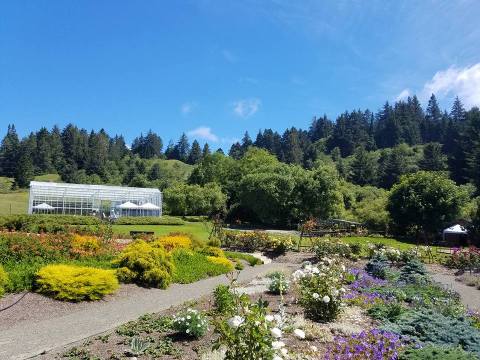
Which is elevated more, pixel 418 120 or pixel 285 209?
pixel 418 120

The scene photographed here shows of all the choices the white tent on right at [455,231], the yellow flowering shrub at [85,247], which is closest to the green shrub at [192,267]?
the yellow flowering shrub at [85,247]

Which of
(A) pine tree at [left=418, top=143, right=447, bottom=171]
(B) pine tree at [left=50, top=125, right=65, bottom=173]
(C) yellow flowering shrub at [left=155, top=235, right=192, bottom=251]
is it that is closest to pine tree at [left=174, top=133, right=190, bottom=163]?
(B) pine tree at [left=50, top=125, right=65, bottom=173]

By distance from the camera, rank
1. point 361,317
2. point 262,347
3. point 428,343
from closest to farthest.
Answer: point 262,347
point 428,343
point 361,317

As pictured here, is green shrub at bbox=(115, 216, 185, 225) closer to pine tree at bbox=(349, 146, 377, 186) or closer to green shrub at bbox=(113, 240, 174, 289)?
green shrub at bbox=(113, 240, 174, 289)

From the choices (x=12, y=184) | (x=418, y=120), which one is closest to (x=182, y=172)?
(x=12, y=184)

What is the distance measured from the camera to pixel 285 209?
48406 millimetres

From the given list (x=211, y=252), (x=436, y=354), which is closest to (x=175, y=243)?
(x=211, y=252)

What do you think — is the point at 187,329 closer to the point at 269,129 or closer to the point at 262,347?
the point at 262,347

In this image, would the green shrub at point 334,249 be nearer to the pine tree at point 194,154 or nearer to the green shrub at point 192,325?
the green shrub at point 192,325

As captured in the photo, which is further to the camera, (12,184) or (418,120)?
(418,120)

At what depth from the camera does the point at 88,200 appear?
4959 cm

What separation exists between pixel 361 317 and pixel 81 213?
4559 centimetres

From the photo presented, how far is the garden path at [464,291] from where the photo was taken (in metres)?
11.5

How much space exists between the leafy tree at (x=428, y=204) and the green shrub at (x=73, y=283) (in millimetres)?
34957
